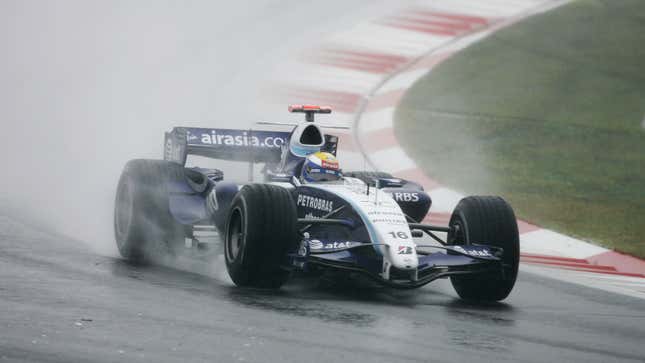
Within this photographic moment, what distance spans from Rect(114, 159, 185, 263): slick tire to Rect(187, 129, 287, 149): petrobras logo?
664 millimetres

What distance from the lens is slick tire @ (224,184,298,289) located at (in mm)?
9805

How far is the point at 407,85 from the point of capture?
2052 centimetres

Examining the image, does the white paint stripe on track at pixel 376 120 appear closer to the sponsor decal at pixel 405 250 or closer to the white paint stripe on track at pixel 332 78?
the white paint stripe on track at pixel 332 78

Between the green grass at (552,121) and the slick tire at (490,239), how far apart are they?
10.2 ft

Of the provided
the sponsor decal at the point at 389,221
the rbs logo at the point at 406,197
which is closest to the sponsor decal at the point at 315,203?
the sponsor decal at the point at 389,221

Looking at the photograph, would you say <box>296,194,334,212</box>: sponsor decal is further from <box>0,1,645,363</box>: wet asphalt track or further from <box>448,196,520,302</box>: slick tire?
<box>448,196,520,302</box>: slick tire

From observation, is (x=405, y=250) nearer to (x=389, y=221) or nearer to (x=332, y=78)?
(x=389, y=221)

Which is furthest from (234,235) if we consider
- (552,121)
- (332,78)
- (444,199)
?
(332,78)

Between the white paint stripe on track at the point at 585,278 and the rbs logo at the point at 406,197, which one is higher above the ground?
the rbs logo at the point at 406,197

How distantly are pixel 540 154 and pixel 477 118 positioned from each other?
1969 millimetres

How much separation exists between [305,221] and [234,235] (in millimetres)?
635

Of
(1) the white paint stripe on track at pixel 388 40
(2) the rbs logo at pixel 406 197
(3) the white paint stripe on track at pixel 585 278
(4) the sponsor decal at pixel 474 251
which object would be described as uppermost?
(1) the white paint stripe on track at pixel 388 40

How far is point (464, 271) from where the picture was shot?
9.95m

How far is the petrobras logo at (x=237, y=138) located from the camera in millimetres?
12508
